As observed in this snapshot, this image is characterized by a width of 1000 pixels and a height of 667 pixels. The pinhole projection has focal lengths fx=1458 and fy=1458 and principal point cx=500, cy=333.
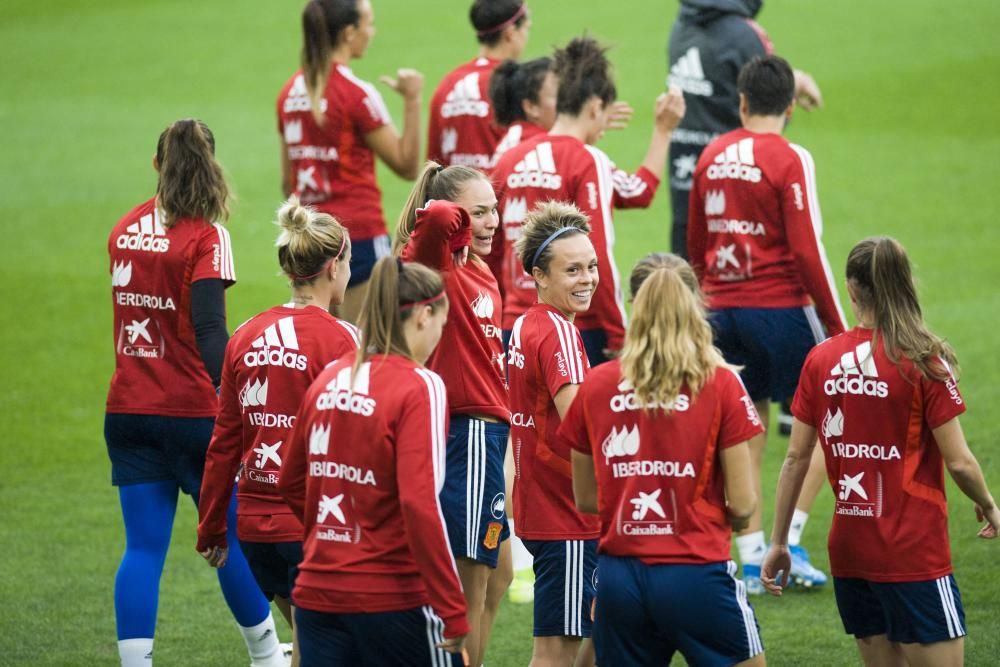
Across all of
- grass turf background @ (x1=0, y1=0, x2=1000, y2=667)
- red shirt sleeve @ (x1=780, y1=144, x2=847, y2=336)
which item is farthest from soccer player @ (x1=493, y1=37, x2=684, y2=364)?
grass turf background @ (x1=0, y1=0, x2=1000, y2=667)

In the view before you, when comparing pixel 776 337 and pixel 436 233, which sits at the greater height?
pixel 436 233

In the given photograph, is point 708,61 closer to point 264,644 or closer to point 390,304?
point 264,644

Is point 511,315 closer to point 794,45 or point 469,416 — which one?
point 469,416

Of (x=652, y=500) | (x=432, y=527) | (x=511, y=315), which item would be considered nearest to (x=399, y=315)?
(x=432, y=527)

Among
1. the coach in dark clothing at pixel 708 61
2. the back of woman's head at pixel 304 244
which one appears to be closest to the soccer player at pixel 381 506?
the back of woman's head at pixel 304 244

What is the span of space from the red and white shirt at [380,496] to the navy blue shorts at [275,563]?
0.76 metres

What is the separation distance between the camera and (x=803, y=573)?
23.1ft

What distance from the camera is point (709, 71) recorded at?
29.8 feet

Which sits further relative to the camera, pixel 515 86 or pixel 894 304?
pixel 515 86

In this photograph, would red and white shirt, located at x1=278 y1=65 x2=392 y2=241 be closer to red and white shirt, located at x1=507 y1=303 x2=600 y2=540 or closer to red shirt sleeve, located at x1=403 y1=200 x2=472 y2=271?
red shirt sleeve, located at x1=403 y1=200 x2=472 y2=271

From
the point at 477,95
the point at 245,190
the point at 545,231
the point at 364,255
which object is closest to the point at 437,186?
the point at 545,231

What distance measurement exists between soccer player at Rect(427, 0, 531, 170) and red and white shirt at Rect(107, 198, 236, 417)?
343cm

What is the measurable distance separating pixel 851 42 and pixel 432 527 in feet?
67.2

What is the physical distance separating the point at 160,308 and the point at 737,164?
2.92 metres
